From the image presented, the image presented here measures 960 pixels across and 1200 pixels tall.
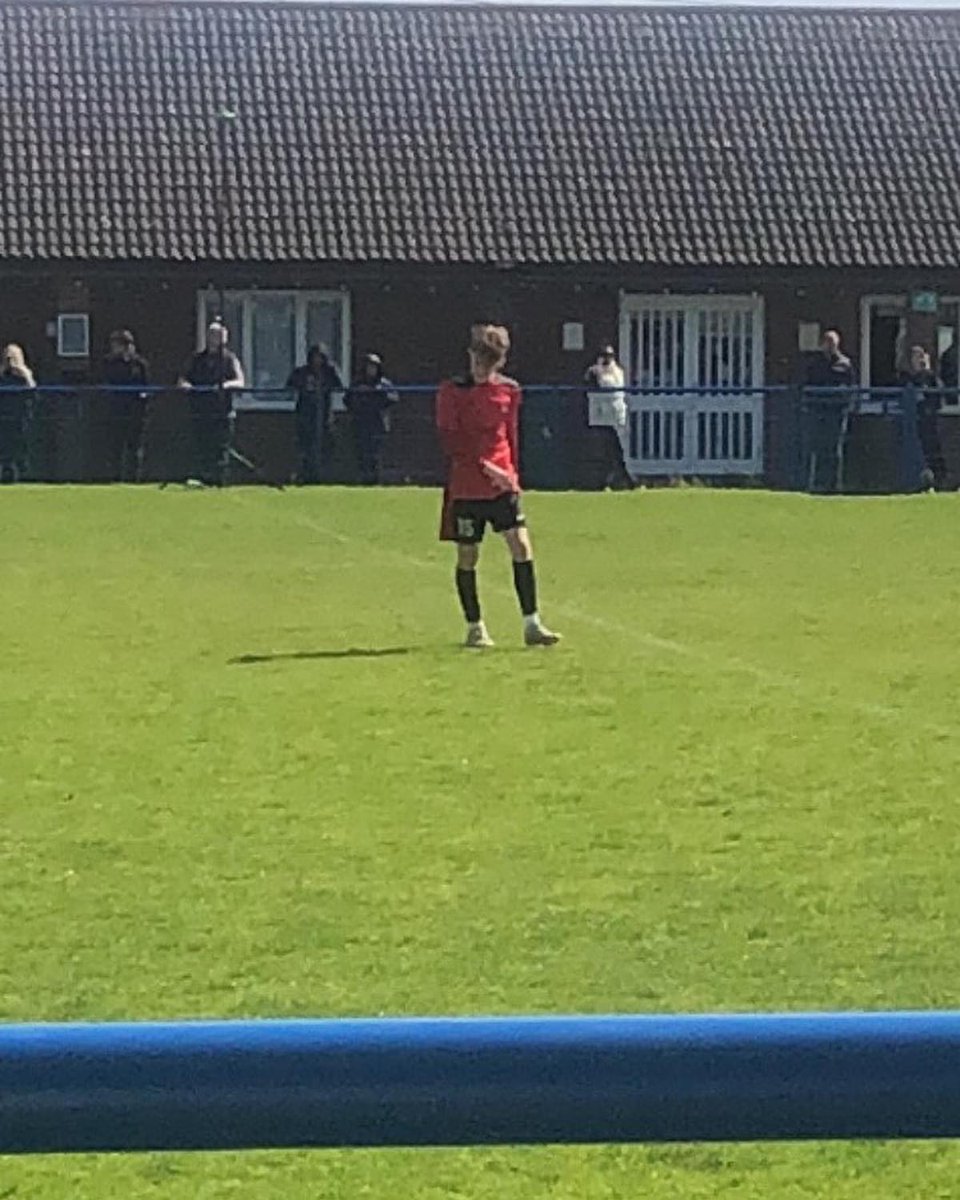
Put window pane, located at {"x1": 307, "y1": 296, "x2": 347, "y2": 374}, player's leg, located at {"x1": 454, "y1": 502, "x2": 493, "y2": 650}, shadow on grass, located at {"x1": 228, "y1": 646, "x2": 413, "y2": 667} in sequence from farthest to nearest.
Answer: window pane, located at {"x1": 307, "y1": 296, "x2": 347, "y2": 374}
player's leg, located at {"x1": 454, "y1": 502, "x2": 493, "y2": 650}
shadow on grass, located at {"x1": 228, "y1": 646, "x2": 413, "y2": 667}

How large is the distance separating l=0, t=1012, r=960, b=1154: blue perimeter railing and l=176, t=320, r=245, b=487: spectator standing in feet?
105

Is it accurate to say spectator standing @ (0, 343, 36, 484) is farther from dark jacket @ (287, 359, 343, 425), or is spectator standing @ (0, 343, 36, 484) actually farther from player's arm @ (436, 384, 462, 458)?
player's arm @ (436, 384, 462, 458)

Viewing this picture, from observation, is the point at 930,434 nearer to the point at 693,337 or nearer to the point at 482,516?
the point at 693,337

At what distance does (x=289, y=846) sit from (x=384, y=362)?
3228cm

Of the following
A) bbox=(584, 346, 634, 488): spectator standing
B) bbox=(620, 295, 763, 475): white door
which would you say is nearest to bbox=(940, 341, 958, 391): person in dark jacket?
bbox=(620, 295, 763, 475): white door

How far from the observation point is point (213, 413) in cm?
3475

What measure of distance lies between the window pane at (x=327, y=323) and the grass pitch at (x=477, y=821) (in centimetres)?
2076

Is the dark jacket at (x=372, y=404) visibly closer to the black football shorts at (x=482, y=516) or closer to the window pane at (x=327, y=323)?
the window pane at (x=327, y=323)

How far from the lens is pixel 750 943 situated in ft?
29.8

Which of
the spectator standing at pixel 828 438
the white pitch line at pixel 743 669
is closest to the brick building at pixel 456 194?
the spectator standing at pixel 828 438

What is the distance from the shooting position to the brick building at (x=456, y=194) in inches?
1684

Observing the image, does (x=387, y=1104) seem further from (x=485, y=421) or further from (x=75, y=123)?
(x=75, y=123)

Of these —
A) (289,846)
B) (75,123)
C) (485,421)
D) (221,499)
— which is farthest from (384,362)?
(289,846)

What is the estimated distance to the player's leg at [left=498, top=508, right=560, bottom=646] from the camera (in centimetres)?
1702
